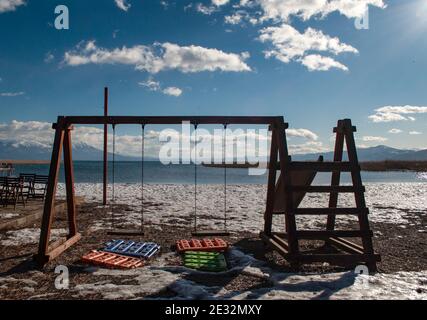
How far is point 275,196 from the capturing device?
7109 millimetres

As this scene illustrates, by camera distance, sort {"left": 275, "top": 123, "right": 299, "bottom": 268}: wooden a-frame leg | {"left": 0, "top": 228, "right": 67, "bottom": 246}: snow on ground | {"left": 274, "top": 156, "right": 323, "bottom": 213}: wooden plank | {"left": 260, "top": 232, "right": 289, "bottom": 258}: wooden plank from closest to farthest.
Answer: {"left": 275, "top": 123, "right": 299, "bottom": 268}: wooden a-frame leg < {"left": 260, "top": 232, "right": 289, "bottom": 258}: wooden plank < {"left": 274, "top": 156, "right": 323, "bottom": 213}: wooden plank < {"left": 0, "top": 228, "right": 67, "bottom": 246}: snow on ground

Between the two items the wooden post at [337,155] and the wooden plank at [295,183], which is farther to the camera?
the wooden post at [337,155]

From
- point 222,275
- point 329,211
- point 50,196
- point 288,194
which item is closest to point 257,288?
point 222,275

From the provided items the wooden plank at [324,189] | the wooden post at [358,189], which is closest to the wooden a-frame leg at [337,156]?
the wooden post at [358,189]

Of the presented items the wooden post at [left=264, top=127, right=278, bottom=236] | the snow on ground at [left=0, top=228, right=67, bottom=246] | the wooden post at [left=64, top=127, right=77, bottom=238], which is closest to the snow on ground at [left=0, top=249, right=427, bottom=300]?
the wooden post at [left=264, top=127, right=278, bottom=236]

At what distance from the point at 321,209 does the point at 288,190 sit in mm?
596

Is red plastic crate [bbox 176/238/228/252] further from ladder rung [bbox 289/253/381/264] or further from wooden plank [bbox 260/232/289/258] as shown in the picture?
ladder rung [bbox 289/253/381/264]

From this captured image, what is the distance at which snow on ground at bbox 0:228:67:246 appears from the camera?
22.9 feet

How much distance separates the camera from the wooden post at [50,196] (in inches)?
221

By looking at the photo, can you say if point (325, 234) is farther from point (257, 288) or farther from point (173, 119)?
point (173, 119)

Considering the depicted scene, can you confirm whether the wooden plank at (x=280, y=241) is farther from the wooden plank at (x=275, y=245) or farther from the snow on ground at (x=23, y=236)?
the snow on ground at (x=23, y=236)

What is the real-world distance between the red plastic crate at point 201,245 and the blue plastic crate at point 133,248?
18.4 inches

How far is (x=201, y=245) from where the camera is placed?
22.1 feet
